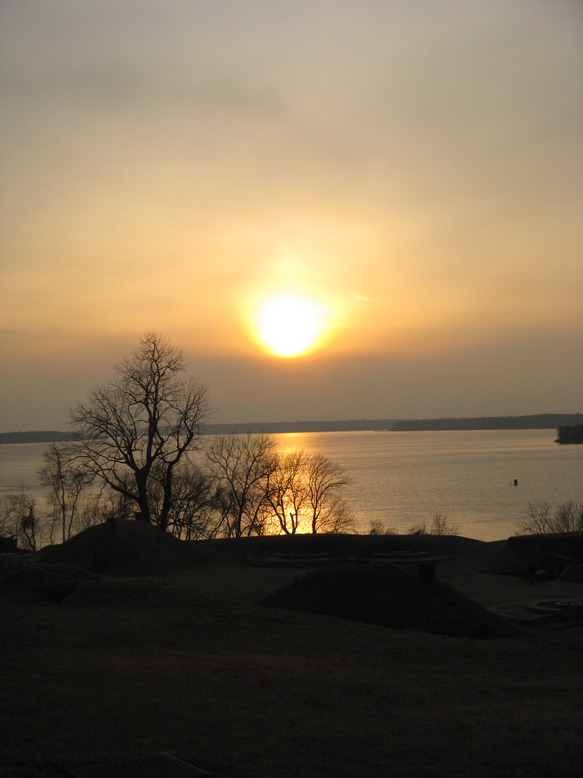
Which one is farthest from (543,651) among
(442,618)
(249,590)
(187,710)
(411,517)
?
(411,517)

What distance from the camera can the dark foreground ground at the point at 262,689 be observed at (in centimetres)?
682

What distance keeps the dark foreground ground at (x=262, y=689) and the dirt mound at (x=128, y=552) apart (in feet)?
27.5

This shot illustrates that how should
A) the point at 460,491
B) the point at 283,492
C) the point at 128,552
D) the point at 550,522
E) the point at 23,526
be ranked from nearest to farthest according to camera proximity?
the point at 128,552 < the point at 550,522 < the point at 283,492 < the point at 23,526 < the point at 460,491

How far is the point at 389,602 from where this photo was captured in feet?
55.8

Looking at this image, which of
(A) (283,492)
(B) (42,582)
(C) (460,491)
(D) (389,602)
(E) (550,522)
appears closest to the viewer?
(D) (389,602)

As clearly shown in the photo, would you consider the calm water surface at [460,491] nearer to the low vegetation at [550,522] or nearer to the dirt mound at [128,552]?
the low vegetation at [550,522]

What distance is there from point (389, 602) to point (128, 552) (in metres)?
13.8

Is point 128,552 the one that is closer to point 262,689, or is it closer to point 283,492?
point 262,689

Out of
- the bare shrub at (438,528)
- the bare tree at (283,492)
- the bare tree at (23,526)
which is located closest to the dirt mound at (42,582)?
the bare tree at (283,492)

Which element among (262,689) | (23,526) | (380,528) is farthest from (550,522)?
(262,689)

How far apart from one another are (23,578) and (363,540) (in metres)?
17.2

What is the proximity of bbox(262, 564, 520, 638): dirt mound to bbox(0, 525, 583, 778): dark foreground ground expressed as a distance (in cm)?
17

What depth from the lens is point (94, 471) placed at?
3975 centimetres

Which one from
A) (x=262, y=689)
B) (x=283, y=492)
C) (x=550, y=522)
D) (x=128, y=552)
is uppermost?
(x=283, y=492)
